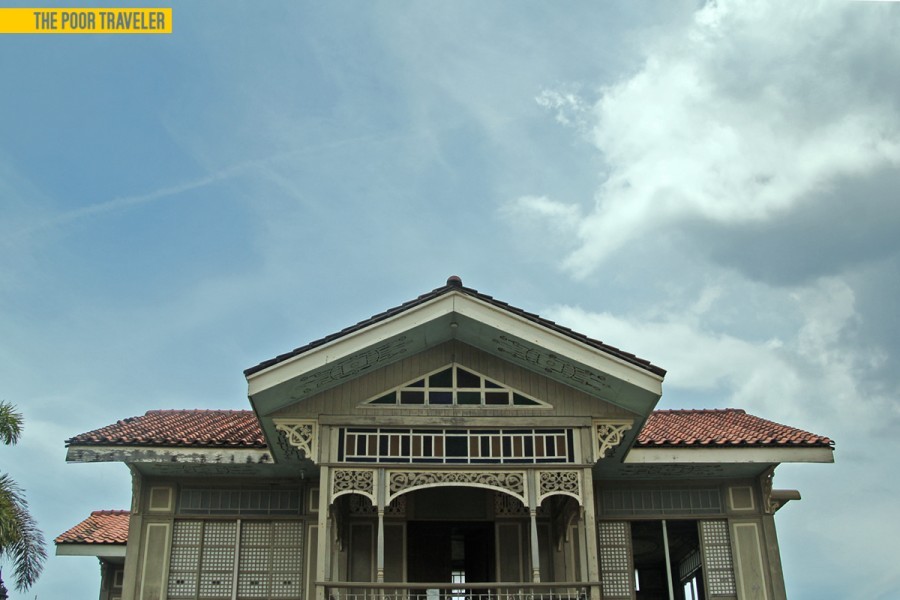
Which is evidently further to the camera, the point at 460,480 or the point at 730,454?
the point at 730,454

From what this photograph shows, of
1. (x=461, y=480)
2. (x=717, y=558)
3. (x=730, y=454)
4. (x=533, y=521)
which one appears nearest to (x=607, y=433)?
(x=533, y=521)

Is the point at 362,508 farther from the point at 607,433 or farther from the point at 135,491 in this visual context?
the point at 607,433

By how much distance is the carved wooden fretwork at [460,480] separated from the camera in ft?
48.4

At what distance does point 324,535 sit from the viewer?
47.1 ft

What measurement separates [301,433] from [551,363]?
4057mm

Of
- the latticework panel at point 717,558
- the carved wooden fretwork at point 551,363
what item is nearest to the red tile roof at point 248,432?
the latticework panel at point 717,558

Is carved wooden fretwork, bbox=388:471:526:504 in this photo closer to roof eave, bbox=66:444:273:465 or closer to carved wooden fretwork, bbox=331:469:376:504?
carved wooden fretwork, bbox=331:469:376:504

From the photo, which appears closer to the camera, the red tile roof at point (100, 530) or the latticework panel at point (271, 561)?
the latticework panel at point (271, 561)

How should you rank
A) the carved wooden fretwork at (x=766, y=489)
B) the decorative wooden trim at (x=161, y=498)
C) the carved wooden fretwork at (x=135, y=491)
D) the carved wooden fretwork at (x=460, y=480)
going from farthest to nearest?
1. the carved wooden fretwork at (x=766, y=489)
2. the decorative wooden trim at (x=161, y=498)
3. the carved wooden fretwork at (x=135, y=491)
4. the carved wooden fretwork at (x=460, y=480)

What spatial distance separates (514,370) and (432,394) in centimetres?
138

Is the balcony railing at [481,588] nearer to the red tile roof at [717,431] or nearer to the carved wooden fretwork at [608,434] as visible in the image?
the carved wooden fretwork at [608,434]

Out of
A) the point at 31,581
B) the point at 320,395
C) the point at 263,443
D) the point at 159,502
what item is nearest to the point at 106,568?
the point at 31,581

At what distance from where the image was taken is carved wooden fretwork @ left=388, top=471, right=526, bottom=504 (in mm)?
14766

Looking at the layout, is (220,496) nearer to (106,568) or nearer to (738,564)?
(106,568)
